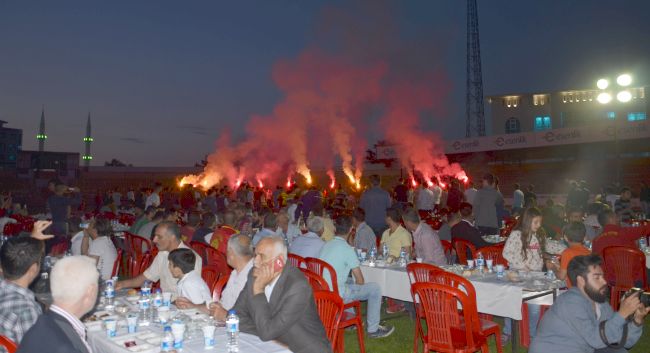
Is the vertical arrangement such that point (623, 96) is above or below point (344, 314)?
above

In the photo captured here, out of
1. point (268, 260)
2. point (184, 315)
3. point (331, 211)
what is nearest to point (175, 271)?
point (184, 315)

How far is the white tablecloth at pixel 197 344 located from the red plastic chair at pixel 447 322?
164 cm

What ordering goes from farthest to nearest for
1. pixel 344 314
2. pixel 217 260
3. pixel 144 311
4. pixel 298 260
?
pixel 217 260 → pixel 298 260 → pixel 344 314 → pixel 144 311

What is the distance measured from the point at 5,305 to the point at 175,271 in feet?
4.61

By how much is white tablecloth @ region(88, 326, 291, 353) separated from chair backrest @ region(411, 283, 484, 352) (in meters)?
1.64

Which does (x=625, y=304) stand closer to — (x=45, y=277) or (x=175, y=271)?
(x=175, y=271)

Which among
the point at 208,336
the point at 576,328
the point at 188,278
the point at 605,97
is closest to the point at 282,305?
the point at 208,336

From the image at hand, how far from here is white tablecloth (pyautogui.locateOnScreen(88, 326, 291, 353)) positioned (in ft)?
10.2

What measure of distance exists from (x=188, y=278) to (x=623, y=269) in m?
5.34

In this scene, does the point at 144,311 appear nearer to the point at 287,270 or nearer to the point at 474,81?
the point at 287,270

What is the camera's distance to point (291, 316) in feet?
10.5

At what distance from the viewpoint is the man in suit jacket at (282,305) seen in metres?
3.20

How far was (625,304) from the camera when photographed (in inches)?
124

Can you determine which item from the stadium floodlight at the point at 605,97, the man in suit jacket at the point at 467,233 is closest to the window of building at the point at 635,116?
the stadium floodlight at the point at 605,97
